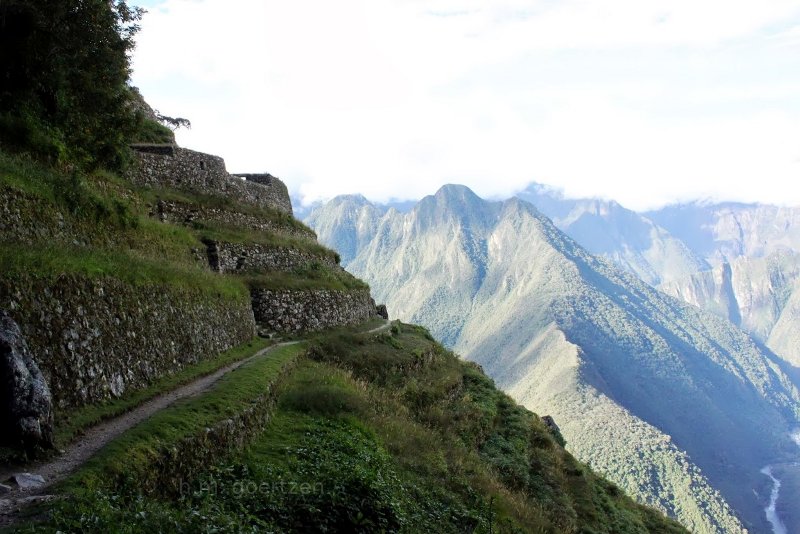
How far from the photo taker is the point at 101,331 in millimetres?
11938

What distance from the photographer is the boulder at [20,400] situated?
8555 mm

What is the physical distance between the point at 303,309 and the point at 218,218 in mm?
6418

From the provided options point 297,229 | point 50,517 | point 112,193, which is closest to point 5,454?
point 50,517

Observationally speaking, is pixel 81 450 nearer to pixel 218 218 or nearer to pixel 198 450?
pixel 198 450

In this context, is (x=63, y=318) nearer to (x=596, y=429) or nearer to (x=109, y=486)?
(x=109, y=486)

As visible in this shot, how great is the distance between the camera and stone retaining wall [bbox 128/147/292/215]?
28.3 metres

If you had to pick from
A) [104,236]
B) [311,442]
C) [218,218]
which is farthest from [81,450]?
[218,218]

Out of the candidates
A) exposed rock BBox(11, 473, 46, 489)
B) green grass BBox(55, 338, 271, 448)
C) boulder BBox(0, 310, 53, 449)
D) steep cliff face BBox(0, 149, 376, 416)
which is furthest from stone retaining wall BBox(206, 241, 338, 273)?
exposed rock BBox(11, 473, 46, 489)

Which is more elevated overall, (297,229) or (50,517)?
(297,229)

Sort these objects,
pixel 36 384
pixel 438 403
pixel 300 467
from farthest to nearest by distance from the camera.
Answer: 1. pixel 438 403
2. pixel 300 467
3. pixel 36 384

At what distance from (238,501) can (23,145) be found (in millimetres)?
14345

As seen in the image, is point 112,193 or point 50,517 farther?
point 112,193

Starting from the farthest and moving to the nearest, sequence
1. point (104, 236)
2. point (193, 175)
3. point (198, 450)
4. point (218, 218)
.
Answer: point (193, 175) → point (218, 218) → point (104, 236) → point (198, 450)

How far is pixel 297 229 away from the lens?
38188 mm
